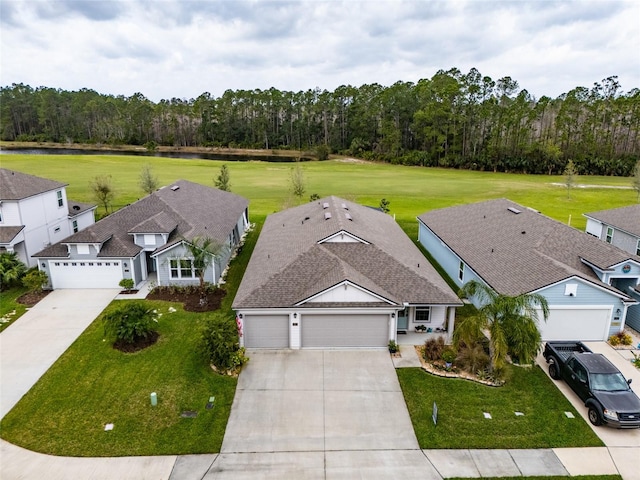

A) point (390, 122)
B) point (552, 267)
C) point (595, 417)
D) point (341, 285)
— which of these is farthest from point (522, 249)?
point (390, 122)

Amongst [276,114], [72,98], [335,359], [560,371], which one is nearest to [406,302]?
[335,359]

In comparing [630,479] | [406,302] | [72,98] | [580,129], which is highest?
[72,98]

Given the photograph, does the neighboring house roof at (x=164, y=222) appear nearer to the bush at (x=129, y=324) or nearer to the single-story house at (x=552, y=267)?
the bush at (x=129, y=324)

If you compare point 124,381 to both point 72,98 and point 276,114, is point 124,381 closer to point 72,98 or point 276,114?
point 276,114

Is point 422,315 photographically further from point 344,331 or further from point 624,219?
point 624,219

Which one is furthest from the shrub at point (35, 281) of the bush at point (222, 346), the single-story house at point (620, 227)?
the single-story house at point (620, 227)
